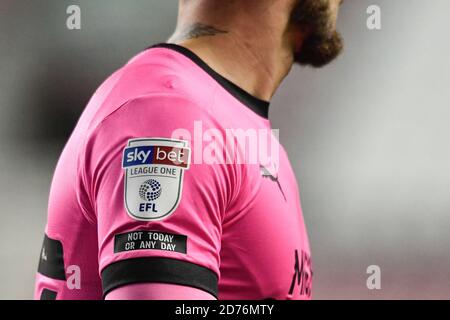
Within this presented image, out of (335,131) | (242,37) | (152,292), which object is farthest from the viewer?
(335,131)

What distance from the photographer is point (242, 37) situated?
960mm

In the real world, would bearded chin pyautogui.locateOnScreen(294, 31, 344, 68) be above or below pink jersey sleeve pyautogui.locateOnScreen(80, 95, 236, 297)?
above

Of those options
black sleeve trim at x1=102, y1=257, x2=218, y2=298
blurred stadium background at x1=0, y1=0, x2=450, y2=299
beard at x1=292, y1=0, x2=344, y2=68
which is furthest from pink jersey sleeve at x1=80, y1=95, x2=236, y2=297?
blurred stadium background at x1=0, y1=0, x2=450, y2=299

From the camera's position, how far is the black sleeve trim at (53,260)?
32.4 inches

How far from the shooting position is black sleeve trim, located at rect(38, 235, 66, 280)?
2.70 feet

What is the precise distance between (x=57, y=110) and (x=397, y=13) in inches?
37.1

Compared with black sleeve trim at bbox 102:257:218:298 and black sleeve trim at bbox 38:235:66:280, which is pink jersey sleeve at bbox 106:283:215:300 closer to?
black sleeve trim at bbox 102:257:218:298

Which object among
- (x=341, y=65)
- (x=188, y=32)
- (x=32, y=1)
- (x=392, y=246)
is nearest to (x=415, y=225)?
(x=392, y=246)

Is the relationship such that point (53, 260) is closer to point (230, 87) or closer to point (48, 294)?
point (48, 294)

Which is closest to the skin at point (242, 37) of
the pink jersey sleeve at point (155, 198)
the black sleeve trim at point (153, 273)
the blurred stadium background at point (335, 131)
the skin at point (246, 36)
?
the skin at point (246, 36)

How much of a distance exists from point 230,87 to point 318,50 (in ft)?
0.80

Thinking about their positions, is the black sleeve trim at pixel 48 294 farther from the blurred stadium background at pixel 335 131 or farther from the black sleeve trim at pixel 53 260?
the blurred stadium background at pixel 335 131

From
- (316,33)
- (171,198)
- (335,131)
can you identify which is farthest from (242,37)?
(335,131)

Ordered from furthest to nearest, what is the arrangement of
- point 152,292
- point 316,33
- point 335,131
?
point 335,131 → point 316,33 → point 152,292
